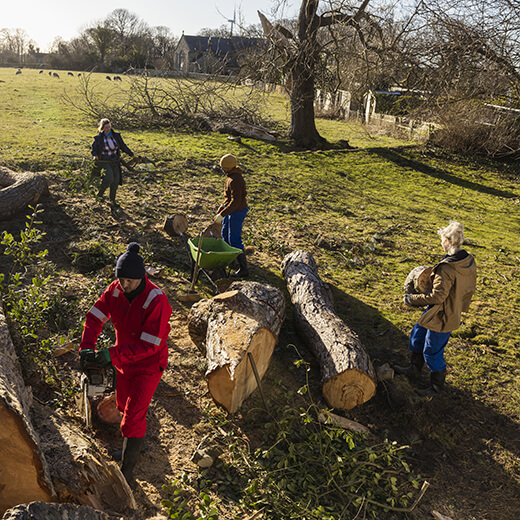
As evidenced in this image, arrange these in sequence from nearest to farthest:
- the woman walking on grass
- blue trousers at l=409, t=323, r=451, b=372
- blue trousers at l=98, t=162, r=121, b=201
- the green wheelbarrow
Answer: blue trousers at l=409, t=323, r=451, b=372, the green wheelbarrow, the woman walking on grass, blue trousers at l=98, t=162, r=121, b=201

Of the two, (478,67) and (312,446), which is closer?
(312,446)

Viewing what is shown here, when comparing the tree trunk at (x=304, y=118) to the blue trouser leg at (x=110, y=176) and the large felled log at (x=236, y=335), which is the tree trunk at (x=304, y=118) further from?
the large felled log at (x=236, y=335)

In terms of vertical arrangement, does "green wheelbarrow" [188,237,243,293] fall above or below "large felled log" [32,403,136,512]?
above

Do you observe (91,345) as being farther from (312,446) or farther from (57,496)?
(312,446)

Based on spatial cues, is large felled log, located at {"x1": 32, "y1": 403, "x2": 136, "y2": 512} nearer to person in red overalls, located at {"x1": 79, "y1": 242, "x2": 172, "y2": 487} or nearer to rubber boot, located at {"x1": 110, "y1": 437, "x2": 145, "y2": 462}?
person in red overalls, located at {"x1": 79, "y1": 242, "x2": 172, "y2": 487}

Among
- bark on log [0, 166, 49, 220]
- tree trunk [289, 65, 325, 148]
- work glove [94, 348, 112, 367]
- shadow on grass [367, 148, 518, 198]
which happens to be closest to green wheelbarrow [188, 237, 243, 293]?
work glove [94, 348, 112, 367]

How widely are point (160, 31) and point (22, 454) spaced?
262 feet

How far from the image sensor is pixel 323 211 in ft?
32.4

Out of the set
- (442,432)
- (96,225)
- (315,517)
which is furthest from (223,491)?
(96,225)

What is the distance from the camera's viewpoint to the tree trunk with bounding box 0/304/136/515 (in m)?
2.29

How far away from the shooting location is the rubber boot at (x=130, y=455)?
320cm

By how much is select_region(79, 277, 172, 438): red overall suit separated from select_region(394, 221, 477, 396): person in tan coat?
2.59 metres

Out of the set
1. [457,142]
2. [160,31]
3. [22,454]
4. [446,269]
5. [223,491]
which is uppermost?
[160,31]

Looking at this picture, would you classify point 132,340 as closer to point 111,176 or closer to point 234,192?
point 234,192
